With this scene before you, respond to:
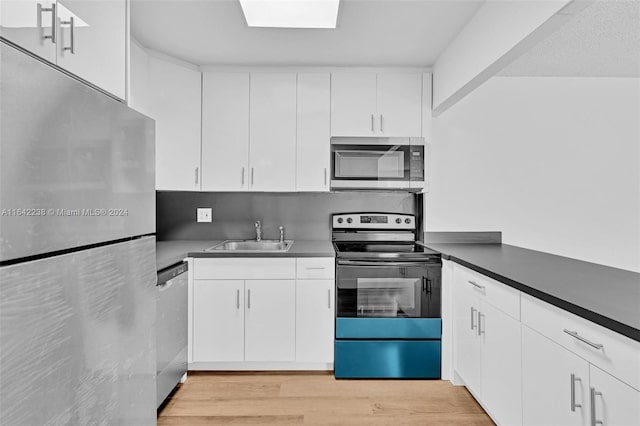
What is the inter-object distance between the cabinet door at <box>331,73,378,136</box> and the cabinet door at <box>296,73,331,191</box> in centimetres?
6

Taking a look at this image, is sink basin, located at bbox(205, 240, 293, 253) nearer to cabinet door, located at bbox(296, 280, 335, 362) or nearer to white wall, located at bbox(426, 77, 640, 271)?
cabinet door, located at bbox(296, 280, 335, 362)

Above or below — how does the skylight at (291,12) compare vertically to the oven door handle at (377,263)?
above

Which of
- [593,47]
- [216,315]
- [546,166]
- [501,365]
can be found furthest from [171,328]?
[593,47]

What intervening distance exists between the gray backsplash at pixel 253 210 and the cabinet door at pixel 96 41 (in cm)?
188

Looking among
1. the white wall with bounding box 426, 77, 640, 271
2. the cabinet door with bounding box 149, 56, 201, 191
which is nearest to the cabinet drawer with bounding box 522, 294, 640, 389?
the white wall with bounding box 426, 77, 640, 271

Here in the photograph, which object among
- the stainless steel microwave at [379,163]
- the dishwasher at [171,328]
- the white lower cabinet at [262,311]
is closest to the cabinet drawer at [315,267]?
the white lower cabinet at [262,311]

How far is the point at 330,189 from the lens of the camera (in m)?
3.00

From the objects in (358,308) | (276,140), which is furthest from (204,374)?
(276,140)

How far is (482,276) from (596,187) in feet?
4.48

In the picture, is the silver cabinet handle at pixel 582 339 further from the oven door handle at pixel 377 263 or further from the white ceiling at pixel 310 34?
the white ceiling at pixel 310 34

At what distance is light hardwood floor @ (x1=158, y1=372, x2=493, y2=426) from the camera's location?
7.02 ft

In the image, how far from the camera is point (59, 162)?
0.97 metres

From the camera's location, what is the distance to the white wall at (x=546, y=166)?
8.68 feet

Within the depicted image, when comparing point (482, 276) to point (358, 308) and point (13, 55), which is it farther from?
point (13, 55)
